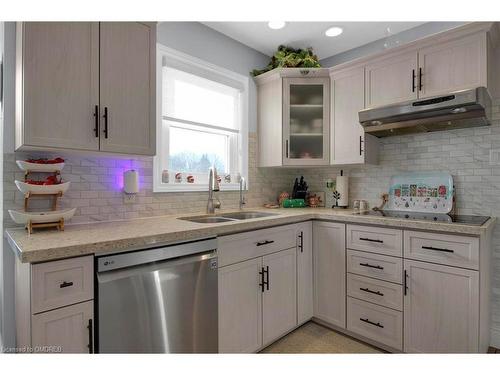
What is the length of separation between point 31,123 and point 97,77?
43 cm

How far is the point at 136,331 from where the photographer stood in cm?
135

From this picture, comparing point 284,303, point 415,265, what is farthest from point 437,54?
point 284,303

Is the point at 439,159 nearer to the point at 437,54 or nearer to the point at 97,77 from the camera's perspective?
the point at 437,54

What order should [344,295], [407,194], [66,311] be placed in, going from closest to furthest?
[66,311]
[344,295]
[407,194]

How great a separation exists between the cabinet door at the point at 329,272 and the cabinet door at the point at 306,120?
0.75 m

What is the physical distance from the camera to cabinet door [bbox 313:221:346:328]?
7.51ft

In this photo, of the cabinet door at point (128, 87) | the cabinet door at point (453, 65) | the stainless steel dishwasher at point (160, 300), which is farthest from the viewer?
the cabinet door at point (453, 65)

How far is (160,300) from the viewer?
1433 millimetres

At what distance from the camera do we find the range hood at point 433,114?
73.4 inches

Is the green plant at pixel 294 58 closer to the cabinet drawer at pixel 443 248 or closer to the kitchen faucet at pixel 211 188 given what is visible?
the kitchen faucet at pixel 211 188

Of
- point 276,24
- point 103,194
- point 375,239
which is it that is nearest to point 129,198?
point 103,194

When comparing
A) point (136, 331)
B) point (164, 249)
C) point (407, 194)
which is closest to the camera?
point (136, 331)

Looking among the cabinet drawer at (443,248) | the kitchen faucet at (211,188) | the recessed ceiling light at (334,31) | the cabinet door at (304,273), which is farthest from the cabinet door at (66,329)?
the recessed ceiling light at (334,31)

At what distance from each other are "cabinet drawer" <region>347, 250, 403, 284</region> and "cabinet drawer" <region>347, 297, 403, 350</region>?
223 mm
